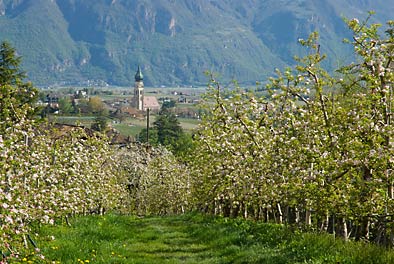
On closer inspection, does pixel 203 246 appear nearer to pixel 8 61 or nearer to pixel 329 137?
pixel 329 137

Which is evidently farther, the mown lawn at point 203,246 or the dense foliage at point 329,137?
the mown lawn at point 203,246

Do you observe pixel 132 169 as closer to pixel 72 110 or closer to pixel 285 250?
pixel 285 250

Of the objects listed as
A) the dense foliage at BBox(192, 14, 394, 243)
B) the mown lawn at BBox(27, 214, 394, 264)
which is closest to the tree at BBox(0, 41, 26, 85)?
the mown lawn at BBox(27, 214, 394, 264)

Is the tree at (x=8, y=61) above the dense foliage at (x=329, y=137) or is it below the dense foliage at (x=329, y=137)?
above

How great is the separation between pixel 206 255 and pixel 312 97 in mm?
5385

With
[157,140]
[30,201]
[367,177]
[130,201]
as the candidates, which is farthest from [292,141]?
[157,140]

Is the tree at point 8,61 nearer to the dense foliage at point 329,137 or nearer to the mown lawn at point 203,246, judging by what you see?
the mown lawn at point 203,246

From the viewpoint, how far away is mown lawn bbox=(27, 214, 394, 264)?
41.9 ft

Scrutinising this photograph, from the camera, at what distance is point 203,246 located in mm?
18938

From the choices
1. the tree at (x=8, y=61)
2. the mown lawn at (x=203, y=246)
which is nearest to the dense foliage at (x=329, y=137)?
the mown lawn at (x=203, y=246)

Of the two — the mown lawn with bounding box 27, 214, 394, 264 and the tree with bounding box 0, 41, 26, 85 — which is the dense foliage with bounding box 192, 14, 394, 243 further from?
the tree with bounding box 0, 41, 26, 85

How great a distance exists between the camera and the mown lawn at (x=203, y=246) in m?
12.8

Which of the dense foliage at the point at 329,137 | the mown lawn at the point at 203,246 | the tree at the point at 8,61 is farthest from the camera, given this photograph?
the tree at the point at 8,61

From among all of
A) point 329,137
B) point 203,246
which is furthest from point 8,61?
point 329,137
